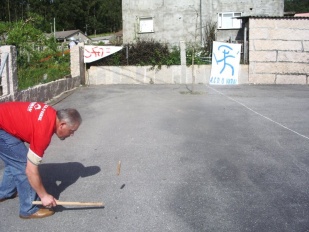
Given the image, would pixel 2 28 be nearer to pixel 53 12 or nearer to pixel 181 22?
pixel 181 22

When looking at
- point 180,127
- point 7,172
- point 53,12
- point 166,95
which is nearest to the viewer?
point 7,172

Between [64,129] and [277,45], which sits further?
[277,45]

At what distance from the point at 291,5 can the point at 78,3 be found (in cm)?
4133

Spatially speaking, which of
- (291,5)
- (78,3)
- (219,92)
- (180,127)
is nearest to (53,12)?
(78,3)

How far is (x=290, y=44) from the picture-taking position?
57.5 ft

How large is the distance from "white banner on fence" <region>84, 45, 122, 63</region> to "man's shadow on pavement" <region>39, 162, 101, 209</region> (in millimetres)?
12255

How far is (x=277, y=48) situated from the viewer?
17.5m

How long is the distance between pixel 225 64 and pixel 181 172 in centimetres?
1326

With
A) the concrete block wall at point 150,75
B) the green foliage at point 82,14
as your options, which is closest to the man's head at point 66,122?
the concrete block wall at point 150,75

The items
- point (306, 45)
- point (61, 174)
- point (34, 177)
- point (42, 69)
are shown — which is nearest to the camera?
point (34, 177)

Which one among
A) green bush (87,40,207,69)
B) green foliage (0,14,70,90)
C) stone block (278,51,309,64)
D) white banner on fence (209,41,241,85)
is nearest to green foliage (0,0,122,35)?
green foliage (0,14,70,90)

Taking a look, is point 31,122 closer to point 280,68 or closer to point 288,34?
point 280,68

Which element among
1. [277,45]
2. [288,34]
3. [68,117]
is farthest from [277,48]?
[68,117]

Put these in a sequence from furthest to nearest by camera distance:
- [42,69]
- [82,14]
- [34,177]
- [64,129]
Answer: [82,14]
[42,69]
[64,129]
[34,177]
